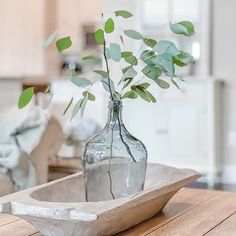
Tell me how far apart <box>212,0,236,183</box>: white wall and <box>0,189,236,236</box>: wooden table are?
2.97m

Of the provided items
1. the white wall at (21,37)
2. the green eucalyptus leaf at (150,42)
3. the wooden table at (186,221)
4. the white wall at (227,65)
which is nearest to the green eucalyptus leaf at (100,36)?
the green eucalyptus leaf at (150,42)

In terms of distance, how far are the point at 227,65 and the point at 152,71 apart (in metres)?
3.39

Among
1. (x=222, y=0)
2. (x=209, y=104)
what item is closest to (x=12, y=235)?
(x=209, y=104)

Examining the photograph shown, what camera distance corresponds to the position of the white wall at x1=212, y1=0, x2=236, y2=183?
4.56 m

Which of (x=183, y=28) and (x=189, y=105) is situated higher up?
(x=183, y=28)

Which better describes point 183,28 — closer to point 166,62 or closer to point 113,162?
point 166,62

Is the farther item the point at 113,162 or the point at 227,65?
the point at 227,65

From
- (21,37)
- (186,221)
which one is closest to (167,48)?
(186,221)

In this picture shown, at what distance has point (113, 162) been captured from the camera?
1352 mm

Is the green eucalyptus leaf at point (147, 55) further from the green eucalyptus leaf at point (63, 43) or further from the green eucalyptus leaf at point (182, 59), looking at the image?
the green eucalyptus leaf at point (63, 43)

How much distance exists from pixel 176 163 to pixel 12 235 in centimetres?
355

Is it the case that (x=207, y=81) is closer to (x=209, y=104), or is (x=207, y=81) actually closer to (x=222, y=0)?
(x=209, y=104)

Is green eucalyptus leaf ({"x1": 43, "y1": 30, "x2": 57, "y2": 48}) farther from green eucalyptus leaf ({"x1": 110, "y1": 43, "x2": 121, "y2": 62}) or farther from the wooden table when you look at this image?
the wooden table

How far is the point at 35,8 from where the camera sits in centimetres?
684
